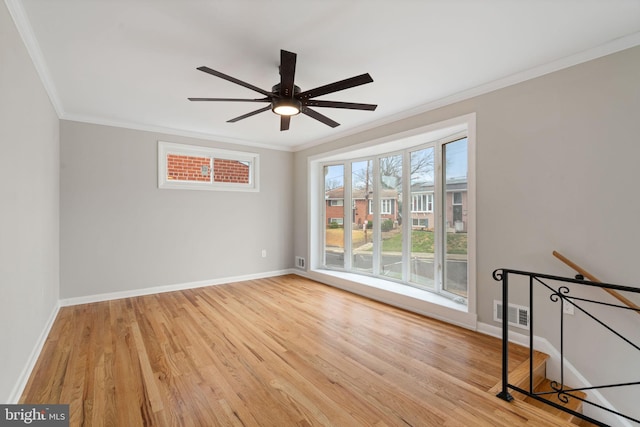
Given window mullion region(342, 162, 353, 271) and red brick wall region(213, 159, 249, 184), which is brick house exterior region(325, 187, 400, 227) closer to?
window mullion region(342, 162, 353, 271)

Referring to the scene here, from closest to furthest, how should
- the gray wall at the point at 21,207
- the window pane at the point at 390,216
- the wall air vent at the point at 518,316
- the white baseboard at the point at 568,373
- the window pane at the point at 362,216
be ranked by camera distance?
1. the gray wall at the point at 21,207
2. the white baseboard at the point at 568,373
3. the wall air vent at the point at 518,316
4. the window pane at the point at 390,216
5. the window pane at the point at 362,216

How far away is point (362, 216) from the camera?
509cm

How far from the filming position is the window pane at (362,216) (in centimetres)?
499

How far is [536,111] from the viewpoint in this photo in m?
2.66

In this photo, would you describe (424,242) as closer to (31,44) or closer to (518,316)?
(518,316)

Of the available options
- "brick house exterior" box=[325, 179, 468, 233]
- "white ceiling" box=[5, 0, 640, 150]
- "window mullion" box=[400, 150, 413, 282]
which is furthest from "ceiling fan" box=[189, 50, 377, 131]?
"window mullion" box=[400, 150, 413, 282]

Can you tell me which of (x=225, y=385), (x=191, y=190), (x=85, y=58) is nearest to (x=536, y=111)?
(x=225, y=385)

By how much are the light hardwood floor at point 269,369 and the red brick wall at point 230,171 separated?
2345 mm

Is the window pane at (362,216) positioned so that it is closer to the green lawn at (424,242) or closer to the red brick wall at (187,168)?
the green lawn at (424,242)

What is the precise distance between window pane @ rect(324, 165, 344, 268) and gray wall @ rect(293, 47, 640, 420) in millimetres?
2659

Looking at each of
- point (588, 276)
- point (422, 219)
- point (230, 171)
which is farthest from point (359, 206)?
point (588, 276)

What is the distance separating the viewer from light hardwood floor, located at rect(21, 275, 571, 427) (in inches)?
72.2

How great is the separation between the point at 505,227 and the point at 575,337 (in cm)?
105

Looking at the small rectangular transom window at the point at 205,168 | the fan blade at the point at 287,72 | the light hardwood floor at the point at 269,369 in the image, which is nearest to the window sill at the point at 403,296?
the light hardwood floor at the point at 269,369
